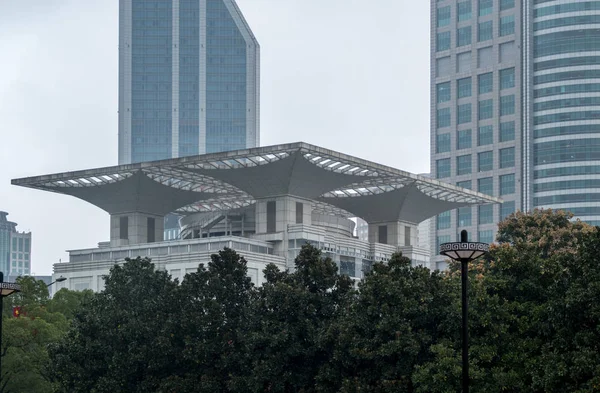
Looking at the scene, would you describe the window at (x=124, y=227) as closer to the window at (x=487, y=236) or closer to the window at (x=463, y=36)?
the window at (x=487, y=236)

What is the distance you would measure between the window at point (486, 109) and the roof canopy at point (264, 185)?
1490 inches

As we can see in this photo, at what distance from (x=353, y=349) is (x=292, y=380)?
5.32 meters

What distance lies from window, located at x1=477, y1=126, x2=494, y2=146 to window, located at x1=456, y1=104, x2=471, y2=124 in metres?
2.57

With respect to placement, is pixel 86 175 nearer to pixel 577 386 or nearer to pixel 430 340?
pixel 430 340

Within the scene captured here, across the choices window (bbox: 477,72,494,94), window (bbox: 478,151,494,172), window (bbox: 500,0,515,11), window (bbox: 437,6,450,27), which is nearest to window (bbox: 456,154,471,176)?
window (bbox: 478,151,494,172)

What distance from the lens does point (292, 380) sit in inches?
2190

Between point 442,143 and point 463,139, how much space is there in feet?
11.5

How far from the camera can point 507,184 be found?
16362cm

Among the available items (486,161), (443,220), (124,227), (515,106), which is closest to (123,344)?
(124,227)

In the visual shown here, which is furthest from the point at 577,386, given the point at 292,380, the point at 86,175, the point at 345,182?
the point at 86,175

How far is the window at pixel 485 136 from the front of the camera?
546 ft

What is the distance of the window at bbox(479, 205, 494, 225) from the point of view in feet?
535

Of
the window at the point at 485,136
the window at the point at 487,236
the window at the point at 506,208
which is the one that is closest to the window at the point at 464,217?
the window at the point at 487,236

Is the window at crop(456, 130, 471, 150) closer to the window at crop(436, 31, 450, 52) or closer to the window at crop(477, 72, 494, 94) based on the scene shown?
the window at crop(477, 72, 494, 94)
